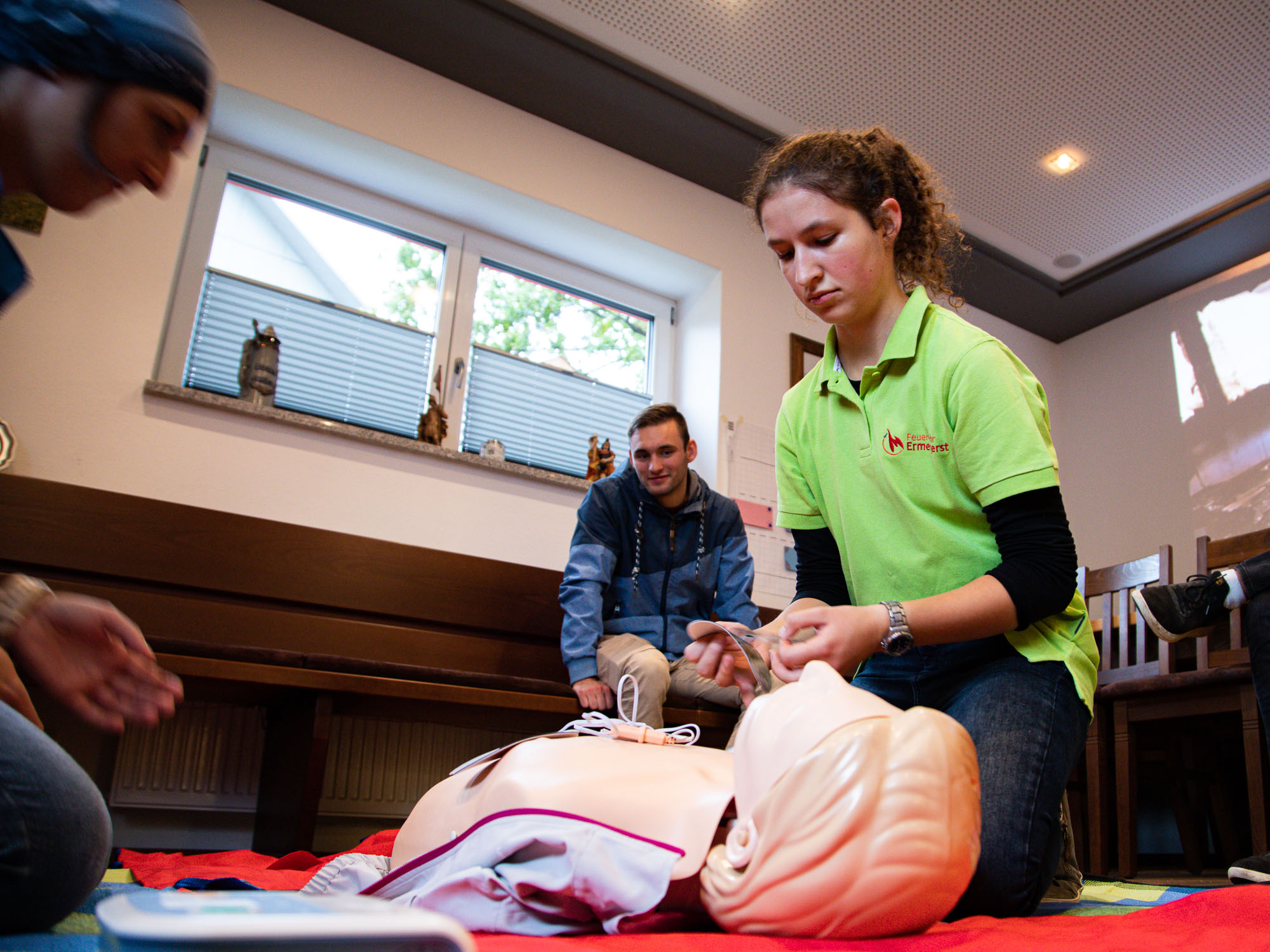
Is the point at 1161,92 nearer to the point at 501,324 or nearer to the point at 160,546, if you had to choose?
the point at 501,324

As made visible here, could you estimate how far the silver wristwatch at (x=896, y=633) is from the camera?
1.08m

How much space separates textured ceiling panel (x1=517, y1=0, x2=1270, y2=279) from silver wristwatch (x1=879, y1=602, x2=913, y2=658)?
2.78m

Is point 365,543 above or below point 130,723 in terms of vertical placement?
above

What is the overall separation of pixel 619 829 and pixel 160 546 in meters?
2.29

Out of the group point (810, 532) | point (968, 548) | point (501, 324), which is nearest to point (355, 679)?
point (810, 532)

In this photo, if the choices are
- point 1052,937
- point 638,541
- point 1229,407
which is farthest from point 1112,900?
point 1229,407

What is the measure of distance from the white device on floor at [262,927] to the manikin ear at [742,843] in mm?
349

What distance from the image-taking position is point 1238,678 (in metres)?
2.45

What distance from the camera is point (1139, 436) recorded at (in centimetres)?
475

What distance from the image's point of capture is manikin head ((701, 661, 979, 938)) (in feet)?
2.31

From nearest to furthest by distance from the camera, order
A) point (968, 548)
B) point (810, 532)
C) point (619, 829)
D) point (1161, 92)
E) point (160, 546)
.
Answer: point (619, 829)
point (968, 548)
point (810, 532)
point (160, 546)
point (1161, 92)

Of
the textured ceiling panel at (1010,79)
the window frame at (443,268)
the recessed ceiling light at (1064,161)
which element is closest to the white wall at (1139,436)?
the textured ceiling panel at (1010,79)

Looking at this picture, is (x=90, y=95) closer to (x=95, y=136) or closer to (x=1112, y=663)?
(x=95, y=136)

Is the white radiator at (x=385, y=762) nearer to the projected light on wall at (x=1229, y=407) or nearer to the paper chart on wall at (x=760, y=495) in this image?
the paper chart on wall at (x=760, y=495)
